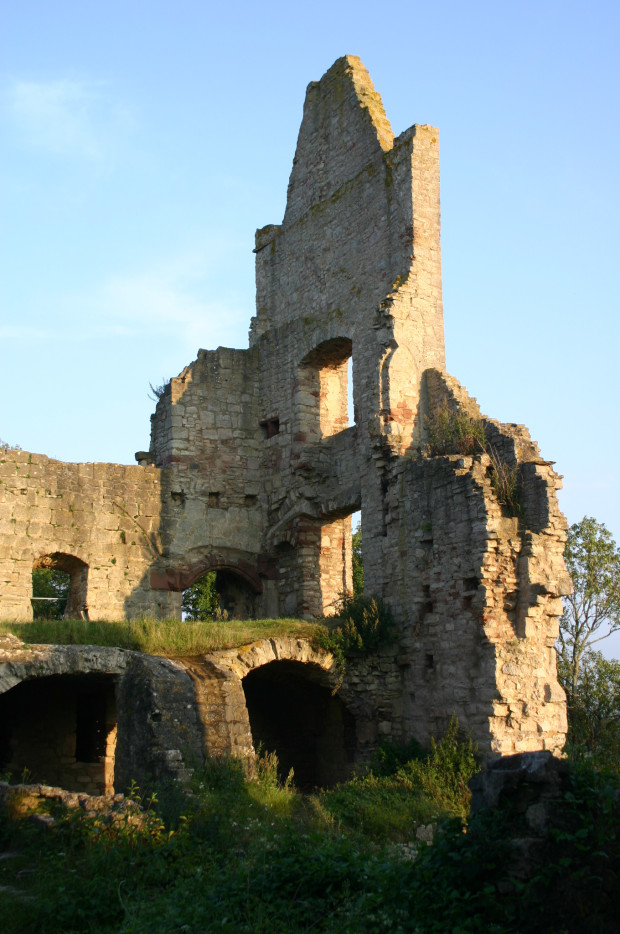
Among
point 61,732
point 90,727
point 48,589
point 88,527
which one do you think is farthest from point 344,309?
point 48,589

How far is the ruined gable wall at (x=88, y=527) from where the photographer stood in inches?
570

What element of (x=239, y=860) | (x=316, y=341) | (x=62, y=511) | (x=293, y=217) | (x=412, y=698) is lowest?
(x=239, y=860)

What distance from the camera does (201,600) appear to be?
24.9 metres

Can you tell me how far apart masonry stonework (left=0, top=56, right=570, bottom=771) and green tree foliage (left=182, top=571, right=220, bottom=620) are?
7.49 meters

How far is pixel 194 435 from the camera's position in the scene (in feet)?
54.7

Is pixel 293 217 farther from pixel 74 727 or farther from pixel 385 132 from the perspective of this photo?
pixel 74 727

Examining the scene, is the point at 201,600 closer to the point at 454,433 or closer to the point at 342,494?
the point at 342,494

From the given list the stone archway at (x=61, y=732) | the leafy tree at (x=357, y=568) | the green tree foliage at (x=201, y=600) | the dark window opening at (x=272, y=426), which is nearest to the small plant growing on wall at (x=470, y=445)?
the dark window opening at (x=272, y=426)

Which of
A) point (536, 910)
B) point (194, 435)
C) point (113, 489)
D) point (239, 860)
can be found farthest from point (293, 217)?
point (536, 910)

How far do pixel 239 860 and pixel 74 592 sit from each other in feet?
28.3

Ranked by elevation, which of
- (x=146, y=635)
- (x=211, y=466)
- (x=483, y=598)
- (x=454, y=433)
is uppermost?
(x=211, y=466)

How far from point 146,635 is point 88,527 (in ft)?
11.0

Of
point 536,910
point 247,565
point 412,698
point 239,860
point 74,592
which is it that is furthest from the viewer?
point 247,565

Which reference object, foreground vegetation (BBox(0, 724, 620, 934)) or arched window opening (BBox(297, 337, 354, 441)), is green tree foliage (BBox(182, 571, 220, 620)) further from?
foreground vegetation (BBox(0, 724, 620, 934))
